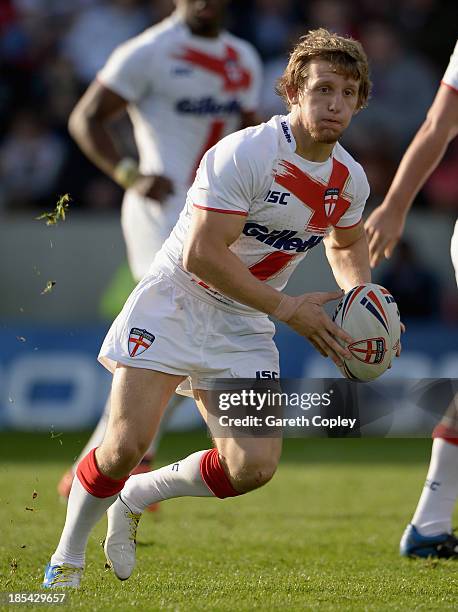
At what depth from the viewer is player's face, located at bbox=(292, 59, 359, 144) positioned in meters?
4.48

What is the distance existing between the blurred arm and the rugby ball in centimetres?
29

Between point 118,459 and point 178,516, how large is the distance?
255 centimetres

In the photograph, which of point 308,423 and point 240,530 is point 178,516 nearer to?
point 240,530

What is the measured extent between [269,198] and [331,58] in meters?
0.58

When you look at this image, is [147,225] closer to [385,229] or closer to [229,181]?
[385,229]

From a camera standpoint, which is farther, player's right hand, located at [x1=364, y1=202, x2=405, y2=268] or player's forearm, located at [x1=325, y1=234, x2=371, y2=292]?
player's right hand, located at [x1=364, y1=202, x2=405, y2=268]

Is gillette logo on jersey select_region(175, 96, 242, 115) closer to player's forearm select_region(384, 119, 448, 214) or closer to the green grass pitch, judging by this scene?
player's forearm select_region(384, 119, 448, 214)

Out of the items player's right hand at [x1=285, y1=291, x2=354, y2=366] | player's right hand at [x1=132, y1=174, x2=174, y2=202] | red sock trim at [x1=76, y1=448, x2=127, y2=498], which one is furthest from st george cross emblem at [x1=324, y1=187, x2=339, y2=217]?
player's right hand at [x1=132, y1=174, x2=174, y2=202]

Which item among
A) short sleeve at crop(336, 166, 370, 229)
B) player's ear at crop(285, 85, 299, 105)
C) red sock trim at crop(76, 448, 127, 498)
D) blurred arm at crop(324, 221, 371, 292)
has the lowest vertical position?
red sock trim at crop(76, 448, 127, 498)

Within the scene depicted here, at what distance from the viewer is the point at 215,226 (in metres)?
4.41

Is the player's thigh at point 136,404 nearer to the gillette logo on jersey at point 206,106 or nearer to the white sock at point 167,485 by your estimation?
the white sock at point 167,485

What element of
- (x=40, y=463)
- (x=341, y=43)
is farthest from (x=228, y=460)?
(x=40, y=463)

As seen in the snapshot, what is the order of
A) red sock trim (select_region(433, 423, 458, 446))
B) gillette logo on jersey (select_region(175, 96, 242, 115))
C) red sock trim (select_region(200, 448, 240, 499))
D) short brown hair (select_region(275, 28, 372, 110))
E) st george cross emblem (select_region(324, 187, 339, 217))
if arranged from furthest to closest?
gillette logo on jersey (select_region(175, 96, 242, 115)) < red sock trim (select_region(433, 423, 458, 446)) < red sock trim (select_region(200, 448, 240, 499)) < st george cross emblem (select_region(324, 187, 339, 217)) < short brown hair (select_region(275, 28, 372, 110))

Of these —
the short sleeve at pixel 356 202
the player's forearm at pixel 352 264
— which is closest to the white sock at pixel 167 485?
the player's forearm at pixel 352 264
